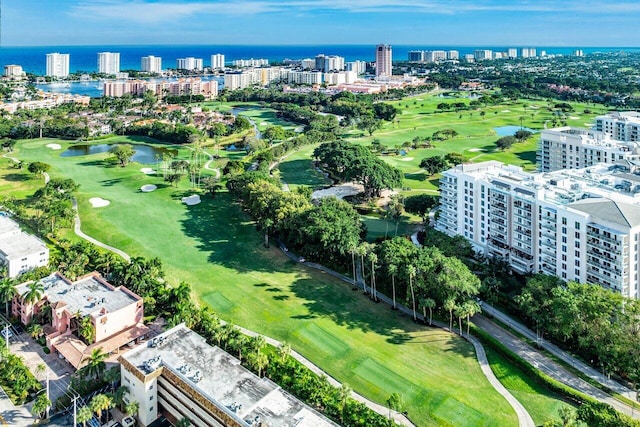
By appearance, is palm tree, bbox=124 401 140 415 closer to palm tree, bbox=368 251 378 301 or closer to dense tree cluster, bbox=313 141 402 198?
palm tree, bbox=368 251 378 301

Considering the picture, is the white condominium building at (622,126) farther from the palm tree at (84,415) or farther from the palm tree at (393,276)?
the palm tree at (84,415)

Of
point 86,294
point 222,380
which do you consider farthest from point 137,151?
point 222,380

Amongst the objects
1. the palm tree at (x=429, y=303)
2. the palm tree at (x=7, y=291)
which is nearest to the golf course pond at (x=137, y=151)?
the palm tree at (x=7, y=291)

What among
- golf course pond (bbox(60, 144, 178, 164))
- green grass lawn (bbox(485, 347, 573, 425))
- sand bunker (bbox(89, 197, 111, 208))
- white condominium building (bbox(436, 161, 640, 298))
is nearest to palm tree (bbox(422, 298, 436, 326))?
green grass lawn (bbox(485, 347, 573, 425))

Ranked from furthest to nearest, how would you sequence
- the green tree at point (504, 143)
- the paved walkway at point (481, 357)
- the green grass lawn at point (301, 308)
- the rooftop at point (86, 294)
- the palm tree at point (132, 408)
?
the green tree at point (504, 143) < the rooftop at point (86, 294) < the green grass lawn at point (301, 308) < the paved walkway at point (481, 357) < the palm tree at point (132, 408)

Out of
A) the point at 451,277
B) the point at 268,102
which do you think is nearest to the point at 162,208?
the point at 451,277
